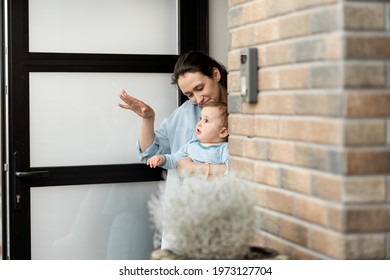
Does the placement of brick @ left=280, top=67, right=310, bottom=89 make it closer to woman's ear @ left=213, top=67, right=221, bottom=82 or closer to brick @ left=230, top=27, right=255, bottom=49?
brick @ left=230, top=27, right=255, bottom=49

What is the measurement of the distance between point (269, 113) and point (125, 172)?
192 cm

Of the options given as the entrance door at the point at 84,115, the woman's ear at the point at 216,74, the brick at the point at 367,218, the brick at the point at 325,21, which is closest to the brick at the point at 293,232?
the brick at the point at 367,218

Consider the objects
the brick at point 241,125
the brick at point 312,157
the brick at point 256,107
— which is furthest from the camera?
the brick at point 241,125

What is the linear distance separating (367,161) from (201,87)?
173cm

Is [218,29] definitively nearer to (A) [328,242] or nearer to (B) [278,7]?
(B) [278,7]

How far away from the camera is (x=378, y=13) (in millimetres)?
1861

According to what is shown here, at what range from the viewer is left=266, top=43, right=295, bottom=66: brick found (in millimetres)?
2086

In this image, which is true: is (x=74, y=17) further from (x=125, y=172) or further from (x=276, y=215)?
(x=276, y=215)

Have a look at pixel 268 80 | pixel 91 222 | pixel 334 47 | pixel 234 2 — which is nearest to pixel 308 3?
pixel 334 47

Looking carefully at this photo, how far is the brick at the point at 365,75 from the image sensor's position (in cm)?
184

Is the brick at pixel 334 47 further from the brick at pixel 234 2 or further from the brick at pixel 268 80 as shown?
the brick at pixel 234 2

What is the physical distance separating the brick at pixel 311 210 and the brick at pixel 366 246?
0.10 m

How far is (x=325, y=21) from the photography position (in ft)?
6.24
